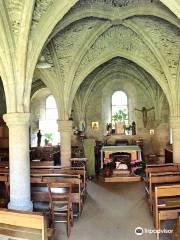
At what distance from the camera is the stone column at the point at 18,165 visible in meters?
7.04

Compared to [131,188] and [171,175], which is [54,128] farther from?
[171,175]

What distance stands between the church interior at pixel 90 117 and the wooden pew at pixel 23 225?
0.02 metres

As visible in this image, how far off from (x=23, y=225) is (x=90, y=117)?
15.4 m

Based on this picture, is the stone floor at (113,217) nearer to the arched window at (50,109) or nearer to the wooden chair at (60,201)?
the wooden chair at (60,201)

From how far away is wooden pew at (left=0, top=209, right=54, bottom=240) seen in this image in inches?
170

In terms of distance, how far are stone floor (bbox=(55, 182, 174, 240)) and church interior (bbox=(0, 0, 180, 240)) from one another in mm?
27

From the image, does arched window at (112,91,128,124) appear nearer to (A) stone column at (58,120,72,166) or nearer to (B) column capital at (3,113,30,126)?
(A) stone column at (58,120,72,166)

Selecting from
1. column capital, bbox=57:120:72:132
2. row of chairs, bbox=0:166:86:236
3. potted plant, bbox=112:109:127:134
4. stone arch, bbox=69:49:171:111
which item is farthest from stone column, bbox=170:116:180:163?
potted plant, bbox=112:109:127:134

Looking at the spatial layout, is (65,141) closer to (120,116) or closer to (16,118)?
(16,118)

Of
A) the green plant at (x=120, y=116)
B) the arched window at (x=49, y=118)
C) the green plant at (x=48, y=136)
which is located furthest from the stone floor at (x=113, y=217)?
the arched window at (x=49, y=118)

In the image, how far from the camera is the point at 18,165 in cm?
706

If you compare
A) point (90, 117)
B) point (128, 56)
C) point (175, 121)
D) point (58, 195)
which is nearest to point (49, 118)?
point (90, 117)

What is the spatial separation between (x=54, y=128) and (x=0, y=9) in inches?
588

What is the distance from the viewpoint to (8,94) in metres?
7.20
